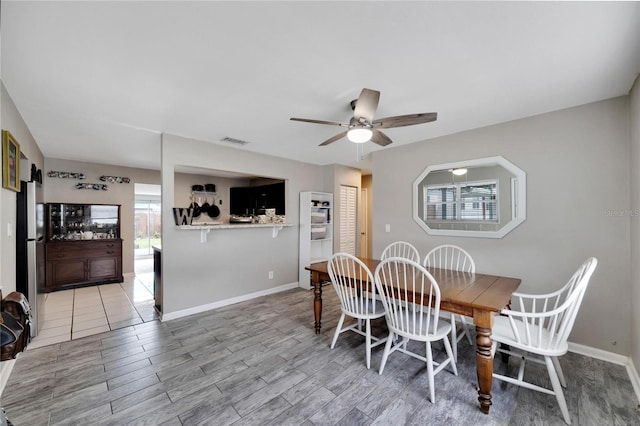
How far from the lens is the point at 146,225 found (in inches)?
319

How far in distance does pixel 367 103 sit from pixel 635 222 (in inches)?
95.3

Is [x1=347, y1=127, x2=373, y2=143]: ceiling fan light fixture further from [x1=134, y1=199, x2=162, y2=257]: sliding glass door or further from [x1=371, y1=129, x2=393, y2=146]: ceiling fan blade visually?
[x1=134, y1=199, x2=162, y2=257]: sliding glass door

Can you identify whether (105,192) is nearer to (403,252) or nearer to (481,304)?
(403,252)

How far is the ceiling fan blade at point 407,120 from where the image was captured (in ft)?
6.75

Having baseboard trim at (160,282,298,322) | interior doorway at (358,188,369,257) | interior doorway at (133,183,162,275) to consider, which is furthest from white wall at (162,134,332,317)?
interior doorway at (133,183,162,275)

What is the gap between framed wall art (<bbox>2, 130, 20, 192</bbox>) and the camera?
204cm

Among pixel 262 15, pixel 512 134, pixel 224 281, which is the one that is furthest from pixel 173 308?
pixel 512 134

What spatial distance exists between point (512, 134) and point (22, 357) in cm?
532

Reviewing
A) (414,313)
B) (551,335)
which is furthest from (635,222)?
(414,313)

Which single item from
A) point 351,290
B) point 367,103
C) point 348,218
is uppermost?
point 367,103

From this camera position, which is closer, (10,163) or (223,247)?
(10,163)

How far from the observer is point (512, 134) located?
2.92 metres

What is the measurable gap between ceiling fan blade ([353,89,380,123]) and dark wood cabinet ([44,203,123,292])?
551 centimetres

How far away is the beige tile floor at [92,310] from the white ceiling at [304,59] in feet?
7.70
